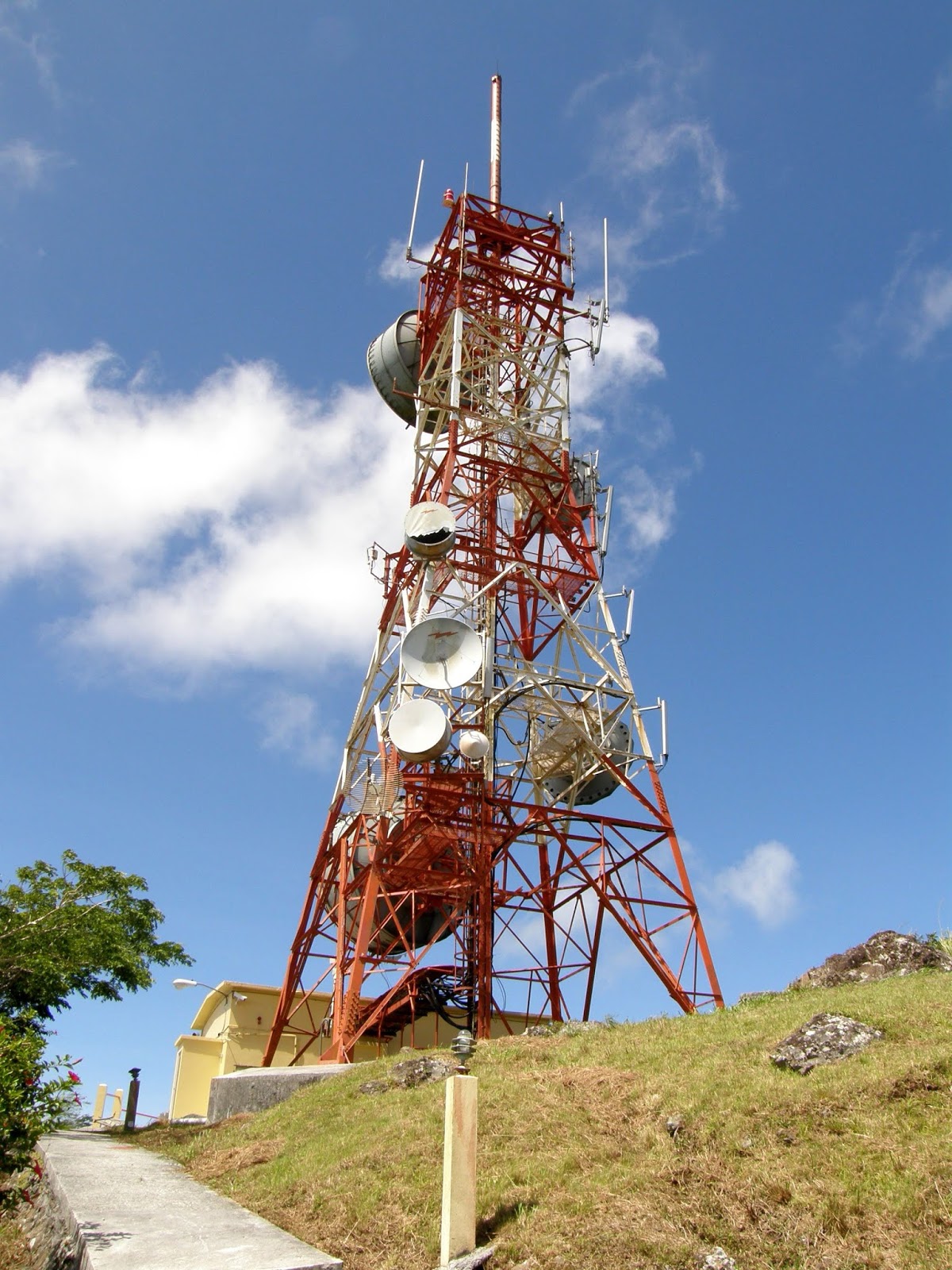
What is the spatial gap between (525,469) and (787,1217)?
22.8 metres

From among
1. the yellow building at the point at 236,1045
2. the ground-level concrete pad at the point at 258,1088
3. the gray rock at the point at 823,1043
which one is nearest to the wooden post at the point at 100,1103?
the yellow building at the point at 236,1045

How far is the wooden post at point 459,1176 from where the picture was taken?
924 cm

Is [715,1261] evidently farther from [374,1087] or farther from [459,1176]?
[374,1087]

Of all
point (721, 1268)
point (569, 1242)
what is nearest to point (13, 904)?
point (569, 1242)

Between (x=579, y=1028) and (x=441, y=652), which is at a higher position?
(x=441, y=652)

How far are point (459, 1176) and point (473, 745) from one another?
14.6 m

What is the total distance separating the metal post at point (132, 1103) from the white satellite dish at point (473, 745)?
10605 mm

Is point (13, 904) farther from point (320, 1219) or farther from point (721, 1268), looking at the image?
point (721, 1268)

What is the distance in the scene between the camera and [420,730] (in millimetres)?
22625

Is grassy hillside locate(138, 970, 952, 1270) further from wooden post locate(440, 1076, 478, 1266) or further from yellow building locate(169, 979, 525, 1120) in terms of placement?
yellow building locate(169, 979, 525, 1120)

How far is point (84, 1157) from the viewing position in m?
15.5

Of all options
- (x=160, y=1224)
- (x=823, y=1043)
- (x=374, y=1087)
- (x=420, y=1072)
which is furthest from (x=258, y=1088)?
(x=823, y=1043)

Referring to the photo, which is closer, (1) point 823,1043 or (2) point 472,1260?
(2) point 472,1260

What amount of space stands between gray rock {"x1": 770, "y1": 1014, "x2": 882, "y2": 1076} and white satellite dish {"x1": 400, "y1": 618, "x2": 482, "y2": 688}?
39.7 feet
